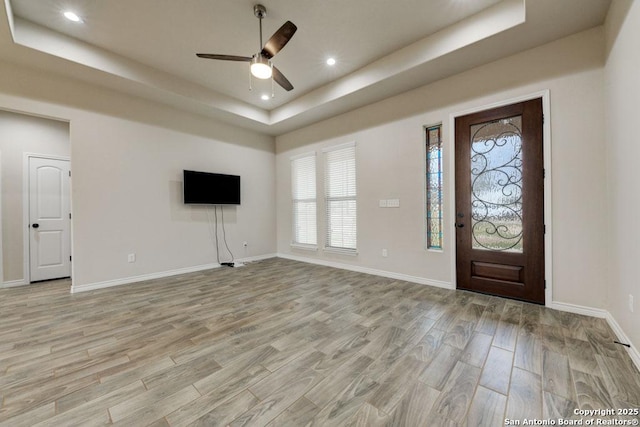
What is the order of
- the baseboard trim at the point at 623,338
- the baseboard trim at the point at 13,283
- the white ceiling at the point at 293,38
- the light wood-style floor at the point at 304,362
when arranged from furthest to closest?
the baseboard trim at the point at 13,283 < the white ceiling at the point at 293,38 < the baseboard trim at the point at 623,338 < the light wood-style floor at the point at 304,362

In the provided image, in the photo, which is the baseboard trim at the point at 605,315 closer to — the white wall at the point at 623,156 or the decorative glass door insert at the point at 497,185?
the white wall at the point at 623,156

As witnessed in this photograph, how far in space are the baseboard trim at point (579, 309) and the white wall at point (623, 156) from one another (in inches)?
4.6

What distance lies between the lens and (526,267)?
291 centimetres

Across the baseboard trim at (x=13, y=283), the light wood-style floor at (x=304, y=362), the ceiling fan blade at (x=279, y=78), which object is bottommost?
the light wood-style floor at (x=304, y=362)

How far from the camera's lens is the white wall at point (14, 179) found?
3936 millimetres

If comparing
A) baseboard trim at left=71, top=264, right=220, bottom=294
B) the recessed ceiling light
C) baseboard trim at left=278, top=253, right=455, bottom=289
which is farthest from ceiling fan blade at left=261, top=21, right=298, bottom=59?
baseboard trim at left=71, top=264, right=220, bottom=294

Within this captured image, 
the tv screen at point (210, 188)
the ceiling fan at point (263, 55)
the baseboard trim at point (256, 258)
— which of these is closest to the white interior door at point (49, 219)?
the tv screen at point (210, 188)

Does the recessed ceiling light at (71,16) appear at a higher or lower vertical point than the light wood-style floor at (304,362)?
higher

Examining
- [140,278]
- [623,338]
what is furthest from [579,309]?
[140,278]

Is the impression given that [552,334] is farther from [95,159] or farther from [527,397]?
[95,159]

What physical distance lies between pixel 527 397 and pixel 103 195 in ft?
17.3

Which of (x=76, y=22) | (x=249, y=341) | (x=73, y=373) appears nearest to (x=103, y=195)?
(x=76, y=22)

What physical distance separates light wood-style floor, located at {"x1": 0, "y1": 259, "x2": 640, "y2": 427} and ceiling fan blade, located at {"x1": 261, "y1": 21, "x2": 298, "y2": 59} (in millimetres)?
2805

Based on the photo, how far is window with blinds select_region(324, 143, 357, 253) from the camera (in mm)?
4750
